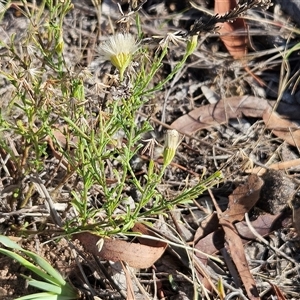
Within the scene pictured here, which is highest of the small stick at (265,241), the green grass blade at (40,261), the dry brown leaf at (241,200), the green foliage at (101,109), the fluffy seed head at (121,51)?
the fluffy seed head at (121,51)

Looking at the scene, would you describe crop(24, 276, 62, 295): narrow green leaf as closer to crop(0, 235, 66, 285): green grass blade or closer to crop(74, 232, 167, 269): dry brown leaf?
crop(0, 235, 66, 285): green grass blade

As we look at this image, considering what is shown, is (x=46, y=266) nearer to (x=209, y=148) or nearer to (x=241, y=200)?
(x=241, y=200)

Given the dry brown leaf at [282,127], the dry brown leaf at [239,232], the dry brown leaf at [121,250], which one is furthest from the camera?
the dry brown leaf at [282,127]

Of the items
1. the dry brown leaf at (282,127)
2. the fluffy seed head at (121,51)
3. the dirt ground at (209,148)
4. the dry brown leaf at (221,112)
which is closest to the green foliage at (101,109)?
the fluffy seed head at (121,51)

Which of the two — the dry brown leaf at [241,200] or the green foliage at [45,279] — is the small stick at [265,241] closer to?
the dry brown leaf at [241,200]

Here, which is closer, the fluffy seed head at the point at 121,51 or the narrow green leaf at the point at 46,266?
the fluffy seed head at the point at 121,51

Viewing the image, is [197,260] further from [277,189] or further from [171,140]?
[171,140]

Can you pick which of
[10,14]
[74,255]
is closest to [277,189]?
[74,255]

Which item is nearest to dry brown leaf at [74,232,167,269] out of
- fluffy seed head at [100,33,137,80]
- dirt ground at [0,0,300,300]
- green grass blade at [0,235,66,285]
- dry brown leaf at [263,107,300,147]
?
dirt ground at [0,0,300,300]
